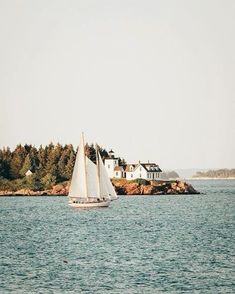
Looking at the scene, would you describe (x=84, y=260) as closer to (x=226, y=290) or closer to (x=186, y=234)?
(x=226, y=290)

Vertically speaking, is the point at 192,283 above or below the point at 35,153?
below

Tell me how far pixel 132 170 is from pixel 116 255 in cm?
12817

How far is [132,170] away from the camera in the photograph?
180 metres

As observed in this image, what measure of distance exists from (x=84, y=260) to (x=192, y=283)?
12043mm

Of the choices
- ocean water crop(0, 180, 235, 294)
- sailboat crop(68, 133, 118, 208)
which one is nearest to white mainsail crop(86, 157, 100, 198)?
sailboat crop(68, 133, 118, 208)

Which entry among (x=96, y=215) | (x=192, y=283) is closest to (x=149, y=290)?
(x=192, y=283)

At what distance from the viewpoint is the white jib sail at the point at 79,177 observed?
10394 centimetres

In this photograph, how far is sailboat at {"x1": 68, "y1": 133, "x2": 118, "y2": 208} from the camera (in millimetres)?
104312

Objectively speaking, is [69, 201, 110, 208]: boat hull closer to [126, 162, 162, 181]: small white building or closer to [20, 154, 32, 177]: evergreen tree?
[20, 154, 32, 177]: evergreen tree

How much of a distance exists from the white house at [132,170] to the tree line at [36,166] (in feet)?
43.1

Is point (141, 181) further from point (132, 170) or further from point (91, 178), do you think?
point (91, 178)

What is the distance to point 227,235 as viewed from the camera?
68688mm

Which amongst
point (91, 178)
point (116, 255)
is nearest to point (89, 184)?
point (91, 178)

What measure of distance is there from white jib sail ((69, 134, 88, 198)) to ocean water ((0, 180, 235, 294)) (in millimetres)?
15327
